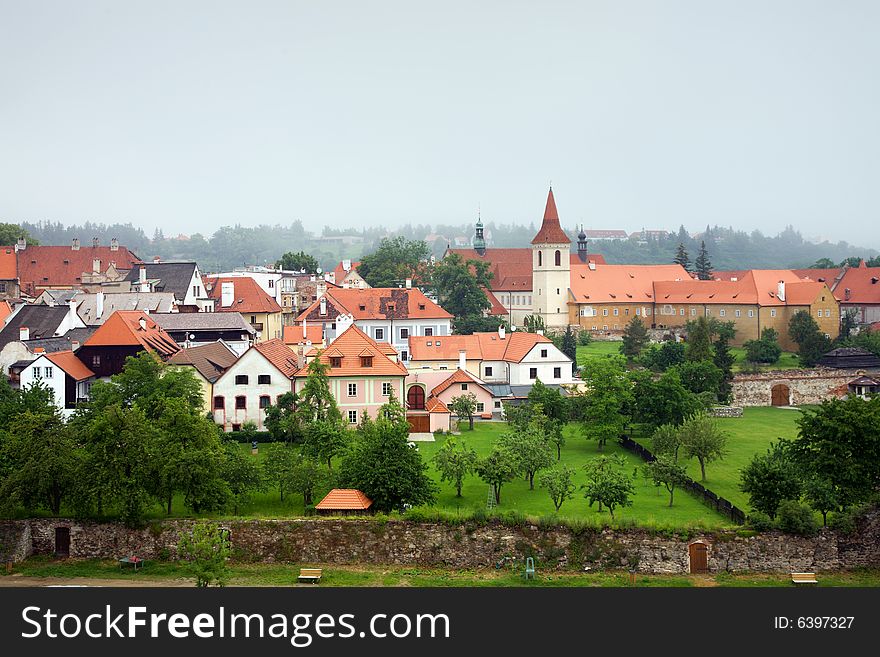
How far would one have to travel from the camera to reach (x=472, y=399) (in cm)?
5231

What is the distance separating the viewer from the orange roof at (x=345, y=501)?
31.1 metres

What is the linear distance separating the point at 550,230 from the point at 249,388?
51573 mm

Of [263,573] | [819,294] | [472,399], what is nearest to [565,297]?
[819,294]

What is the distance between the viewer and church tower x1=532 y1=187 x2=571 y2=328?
9219 cm

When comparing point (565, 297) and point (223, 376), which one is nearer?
point (223, 376)

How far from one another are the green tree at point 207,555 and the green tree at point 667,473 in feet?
47.8

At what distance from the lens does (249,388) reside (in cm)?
4716

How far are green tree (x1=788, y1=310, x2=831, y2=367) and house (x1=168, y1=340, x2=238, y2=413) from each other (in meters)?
37.3

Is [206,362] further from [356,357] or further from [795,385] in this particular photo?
[795,385]

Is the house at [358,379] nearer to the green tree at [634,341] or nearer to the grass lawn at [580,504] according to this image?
the grass lawn at [580,504]

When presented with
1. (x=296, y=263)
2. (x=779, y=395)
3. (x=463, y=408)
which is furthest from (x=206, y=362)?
(x=296, y=263)

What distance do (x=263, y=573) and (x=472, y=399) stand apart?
24774mm
